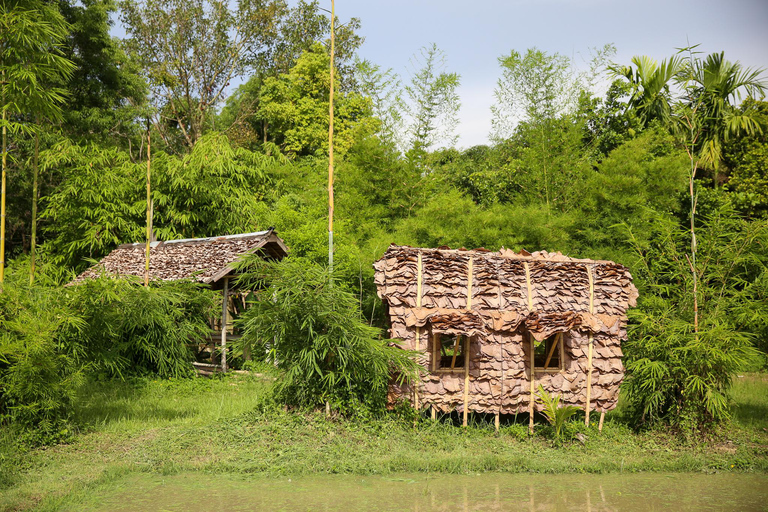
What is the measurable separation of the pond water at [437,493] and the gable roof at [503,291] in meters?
1.81

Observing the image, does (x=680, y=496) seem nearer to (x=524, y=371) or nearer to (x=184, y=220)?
(x=524, y=371)

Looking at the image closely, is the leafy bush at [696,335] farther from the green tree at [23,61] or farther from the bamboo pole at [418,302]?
the green tree at [23,61]

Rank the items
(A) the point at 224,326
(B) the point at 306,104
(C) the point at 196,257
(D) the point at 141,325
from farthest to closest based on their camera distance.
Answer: (B) the point at 306,104, (C) the point at 196,257, (A) the point at 224,326, (D) the point at 141,325

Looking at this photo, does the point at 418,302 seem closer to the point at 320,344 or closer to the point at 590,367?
the point at 320,344

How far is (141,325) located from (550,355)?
6.94m

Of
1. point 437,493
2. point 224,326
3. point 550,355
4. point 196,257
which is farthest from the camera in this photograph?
point 196,257

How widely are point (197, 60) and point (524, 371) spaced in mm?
18702

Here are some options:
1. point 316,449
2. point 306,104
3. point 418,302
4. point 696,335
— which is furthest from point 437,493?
point 306,104

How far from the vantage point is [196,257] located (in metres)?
12.3

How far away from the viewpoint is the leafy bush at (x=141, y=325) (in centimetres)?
972

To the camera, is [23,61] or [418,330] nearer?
[418,330]

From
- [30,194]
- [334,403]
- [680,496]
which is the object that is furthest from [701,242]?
[30,194]

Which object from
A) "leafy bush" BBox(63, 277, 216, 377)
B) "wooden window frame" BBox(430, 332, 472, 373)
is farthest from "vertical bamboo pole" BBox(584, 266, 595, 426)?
"leafy bush" BBox(63, 277, 216, 377)

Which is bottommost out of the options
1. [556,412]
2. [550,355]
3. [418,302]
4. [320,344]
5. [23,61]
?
[556,412]
